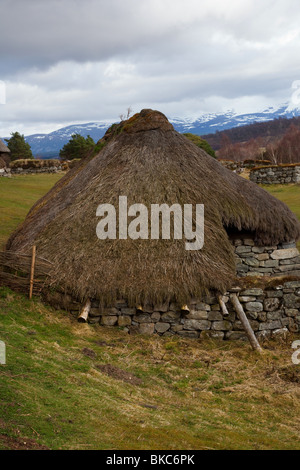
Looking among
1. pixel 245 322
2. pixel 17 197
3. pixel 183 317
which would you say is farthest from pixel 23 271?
pixel 17 197

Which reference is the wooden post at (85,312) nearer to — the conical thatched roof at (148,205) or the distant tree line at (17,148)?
the conical thatched roof at (148,205)

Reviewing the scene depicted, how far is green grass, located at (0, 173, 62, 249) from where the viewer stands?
1855cm

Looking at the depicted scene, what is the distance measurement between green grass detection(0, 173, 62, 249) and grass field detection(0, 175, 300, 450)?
7.54 meters

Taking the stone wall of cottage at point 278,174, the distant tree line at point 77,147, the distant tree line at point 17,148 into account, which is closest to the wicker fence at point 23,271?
the stone wall of cottage at point 278,174

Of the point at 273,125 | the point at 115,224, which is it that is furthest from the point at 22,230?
the point at 273,125

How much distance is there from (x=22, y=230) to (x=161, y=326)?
5.93 metres

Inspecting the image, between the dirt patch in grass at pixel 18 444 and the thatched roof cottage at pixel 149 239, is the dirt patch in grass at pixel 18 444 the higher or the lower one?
the lower one

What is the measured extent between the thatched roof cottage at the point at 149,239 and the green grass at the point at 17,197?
4403mm

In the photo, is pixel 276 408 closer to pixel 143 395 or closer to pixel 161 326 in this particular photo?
pixel 143 395

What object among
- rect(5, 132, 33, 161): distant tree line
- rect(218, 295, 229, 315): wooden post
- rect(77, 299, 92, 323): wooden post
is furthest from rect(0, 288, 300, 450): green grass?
rect(5, 132, 33, 161): distant tree line

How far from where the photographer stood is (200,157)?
528 inches

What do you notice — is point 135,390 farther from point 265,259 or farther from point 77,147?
point 77,147

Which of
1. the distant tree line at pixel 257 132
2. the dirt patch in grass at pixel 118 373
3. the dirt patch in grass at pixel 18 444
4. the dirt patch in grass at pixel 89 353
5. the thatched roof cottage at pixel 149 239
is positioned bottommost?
the dirt patch in grass at pixel 118 373

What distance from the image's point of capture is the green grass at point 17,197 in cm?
1855
